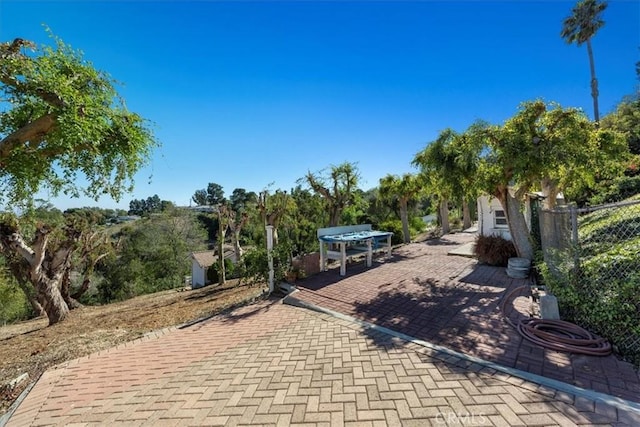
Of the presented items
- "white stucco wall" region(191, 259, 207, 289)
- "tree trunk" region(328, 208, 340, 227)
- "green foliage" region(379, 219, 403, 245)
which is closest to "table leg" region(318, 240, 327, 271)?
"tree trunk" region(328, 208, 340, 227)

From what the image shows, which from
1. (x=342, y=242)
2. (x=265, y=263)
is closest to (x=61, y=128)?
(x=265, y=263)

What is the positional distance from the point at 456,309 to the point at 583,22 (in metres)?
30.2

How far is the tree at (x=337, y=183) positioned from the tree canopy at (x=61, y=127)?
7.58 metres

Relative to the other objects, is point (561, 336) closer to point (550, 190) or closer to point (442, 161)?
point (442, 161)

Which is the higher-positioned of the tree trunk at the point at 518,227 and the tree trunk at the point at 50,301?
the tree trunk at the point at 518,227

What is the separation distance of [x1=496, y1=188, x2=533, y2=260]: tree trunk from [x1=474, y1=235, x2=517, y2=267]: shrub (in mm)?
549

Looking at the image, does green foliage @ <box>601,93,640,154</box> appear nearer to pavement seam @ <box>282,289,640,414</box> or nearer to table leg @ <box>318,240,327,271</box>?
table leg @ <box>318,240,327,271</box>

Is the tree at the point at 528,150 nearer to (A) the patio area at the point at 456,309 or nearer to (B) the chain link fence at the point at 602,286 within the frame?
(B) the chain link fence at the point at 602,286

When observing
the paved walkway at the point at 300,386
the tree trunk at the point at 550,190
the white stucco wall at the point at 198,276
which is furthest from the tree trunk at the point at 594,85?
the white stucco wall at the point at 198,276

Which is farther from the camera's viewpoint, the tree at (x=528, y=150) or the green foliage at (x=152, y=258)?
the green foliage at (x=152, y=258)

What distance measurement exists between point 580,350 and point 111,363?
21.9ft

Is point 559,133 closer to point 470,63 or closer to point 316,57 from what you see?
point 470,63

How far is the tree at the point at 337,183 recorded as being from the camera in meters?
11.9

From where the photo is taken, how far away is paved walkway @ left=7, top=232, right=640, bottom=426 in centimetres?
Answer: 243
